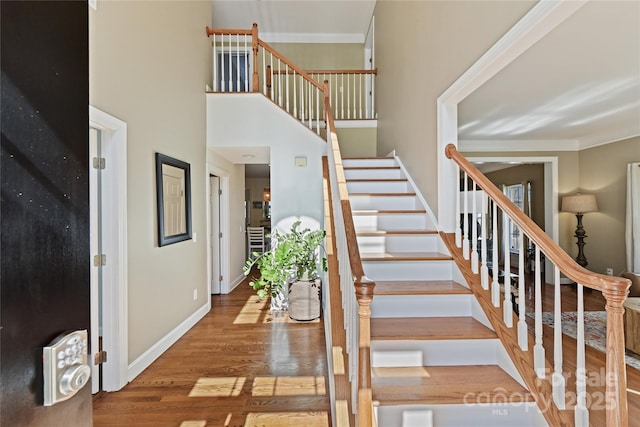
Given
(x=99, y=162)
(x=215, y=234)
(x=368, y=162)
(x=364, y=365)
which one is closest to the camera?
(x=364, y=365)

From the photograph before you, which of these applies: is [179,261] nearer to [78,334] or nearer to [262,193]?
[78,334]

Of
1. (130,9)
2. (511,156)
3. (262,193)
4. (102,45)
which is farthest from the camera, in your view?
(262,193)

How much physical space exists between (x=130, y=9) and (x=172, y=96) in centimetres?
85

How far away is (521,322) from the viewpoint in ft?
5.94

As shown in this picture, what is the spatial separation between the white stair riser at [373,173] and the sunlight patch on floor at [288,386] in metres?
2.35

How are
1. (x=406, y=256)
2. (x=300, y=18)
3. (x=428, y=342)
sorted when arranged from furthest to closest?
1. (x=300, y=18)
2. (x=406, y=256)
3. (x=428, y=342)

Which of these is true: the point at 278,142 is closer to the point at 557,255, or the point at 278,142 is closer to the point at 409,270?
the point at 409,270

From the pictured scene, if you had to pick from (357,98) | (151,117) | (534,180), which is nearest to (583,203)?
(534,180)

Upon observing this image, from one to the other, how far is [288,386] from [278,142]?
9.64ft

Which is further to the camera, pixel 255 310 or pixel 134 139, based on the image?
pixel 255 310

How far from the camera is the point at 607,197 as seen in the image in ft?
15.9

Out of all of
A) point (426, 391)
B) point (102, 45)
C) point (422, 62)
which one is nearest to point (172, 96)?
point (102, 45)

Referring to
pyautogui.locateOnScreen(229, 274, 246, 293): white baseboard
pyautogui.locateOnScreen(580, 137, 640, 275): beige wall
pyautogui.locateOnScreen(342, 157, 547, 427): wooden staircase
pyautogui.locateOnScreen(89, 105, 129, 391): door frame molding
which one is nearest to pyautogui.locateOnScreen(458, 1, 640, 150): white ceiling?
pyautogui.locateOnScreen(580, 137, 640, 275): beige wall

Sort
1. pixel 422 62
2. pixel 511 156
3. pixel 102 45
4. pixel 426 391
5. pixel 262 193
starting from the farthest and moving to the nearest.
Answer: pixel 262 193 < pixel 511 156 < pixel 422 62 < pixel 102 45 < pixel 426 391
